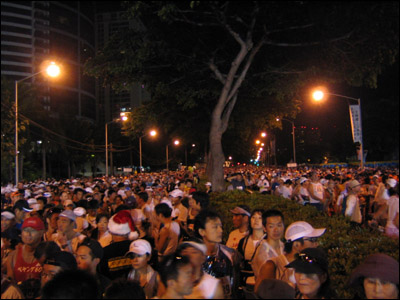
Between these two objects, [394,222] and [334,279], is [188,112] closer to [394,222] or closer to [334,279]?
[394,222]

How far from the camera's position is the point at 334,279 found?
397 cm

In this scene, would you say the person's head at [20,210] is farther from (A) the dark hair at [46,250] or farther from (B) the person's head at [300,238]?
(B) the person's head at [300,238]

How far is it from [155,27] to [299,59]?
205 inches

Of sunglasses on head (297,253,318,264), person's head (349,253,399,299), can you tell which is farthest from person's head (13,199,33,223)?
person's head (349,253,399,299)

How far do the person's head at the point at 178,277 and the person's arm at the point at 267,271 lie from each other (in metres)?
1.24

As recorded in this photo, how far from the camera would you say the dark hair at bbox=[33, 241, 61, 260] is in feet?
14.4

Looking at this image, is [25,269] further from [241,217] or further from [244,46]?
[244,46]

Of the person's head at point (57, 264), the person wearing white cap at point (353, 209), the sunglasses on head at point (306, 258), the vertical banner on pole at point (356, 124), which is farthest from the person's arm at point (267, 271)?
the vertical banner on pole at point (356, 124)

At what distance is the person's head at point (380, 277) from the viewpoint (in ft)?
9.67

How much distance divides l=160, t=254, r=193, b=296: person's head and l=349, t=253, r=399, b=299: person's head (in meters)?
1.34

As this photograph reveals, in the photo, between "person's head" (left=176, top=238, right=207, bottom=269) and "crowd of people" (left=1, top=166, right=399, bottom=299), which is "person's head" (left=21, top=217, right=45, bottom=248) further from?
"person's head" (left=176, top=238, right=207, bottom=269)

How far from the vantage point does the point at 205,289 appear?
2992mm

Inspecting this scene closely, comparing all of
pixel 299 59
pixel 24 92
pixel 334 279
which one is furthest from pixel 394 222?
pixel 24 92

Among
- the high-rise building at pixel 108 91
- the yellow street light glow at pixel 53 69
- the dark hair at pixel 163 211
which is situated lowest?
the dark hair at pixel 163 211
